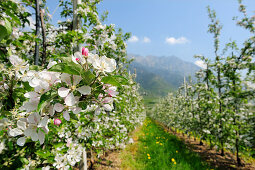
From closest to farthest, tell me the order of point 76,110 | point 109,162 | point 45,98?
1. point 45,98
2. point 76,110
3. point 109,162

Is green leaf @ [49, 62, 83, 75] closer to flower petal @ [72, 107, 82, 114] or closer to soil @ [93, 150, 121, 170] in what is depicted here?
flower petal @ [72, 107, 82, 114]

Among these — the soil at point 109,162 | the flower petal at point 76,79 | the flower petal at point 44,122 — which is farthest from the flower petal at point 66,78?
the soil at point 109,162

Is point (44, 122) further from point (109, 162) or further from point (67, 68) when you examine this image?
point (109, 162)

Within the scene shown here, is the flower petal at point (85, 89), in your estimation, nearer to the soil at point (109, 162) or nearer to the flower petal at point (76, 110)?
the flower petal at point (76, 110)

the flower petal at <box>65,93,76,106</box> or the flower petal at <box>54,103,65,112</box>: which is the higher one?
the flower petal at <box>65,93,76,106</box>

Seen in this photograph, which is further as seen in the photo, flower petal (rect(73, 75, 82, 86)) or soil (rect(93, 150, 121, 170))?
soil (rect(93, 150, 121, 170))

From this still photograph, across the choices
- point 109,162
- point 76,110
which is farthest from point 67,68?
point 109,162

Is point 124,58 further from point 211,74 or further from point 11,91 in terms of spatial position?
point 11,91

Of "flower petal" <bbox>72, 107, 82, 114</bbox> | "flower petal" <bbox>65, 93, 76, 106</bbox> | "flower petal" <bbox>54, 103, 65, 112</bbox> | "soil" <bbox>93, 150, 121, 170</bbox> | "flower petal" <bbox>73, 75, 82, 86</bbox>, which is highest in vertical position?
"flower petal" <bbox>73, 75, 82, 86</bbox>

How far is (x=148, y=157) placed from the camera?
14.4 feet

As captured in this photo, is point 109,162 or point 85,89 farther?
point 109,162

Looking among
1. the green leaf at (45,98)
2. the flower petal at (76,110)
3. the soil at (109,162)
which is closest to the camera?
the green leaf at (45,98)

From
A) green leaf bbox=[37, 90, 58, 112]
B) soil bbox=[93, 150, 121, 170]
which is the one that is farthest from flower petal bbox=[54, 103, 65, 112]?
soil bbox=[93, 150, 121, 170]

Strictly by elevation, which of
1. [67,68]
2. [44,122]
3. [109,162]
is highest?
[67,68]
